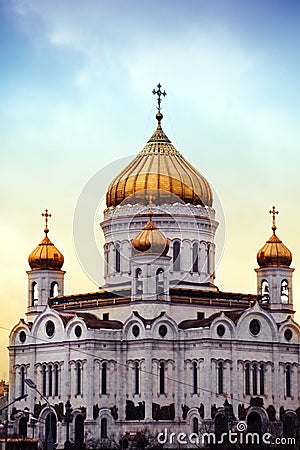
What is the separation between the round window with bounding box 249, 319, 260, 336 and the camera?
11781 centimetres

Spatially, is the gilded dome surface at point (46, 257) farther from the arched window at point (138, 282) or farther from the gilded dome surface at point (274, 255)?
the gilded dome surface at point (274, 255)

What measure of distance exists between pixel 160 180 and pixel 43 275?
11.3m

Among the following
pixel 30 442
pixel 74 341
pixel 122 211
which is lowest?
pixel 30 442

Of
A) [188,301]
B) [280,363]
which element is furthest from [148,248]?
[280,363]

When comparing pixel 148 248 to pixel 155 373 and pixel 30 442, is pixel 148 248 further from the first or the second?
pixel 30 442

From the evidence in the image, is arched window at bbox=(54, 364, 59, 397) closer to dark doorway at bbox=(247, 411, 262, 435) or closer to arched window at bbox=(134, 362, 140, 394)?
arched window at bbox=(134, 362, 140, 394)

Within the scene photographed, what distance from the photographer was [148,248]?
380 feet

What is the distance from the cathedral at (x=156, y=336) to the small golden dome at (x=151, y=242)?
0.31 feet

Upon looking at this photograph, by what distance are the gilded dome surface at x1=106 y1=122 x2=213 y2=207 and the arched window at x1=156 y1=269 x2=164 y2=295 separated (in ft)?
27.3

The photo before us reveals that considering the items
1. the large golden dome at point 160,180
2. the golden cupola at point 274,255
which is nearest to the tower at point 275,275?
the golden cupola at point 274,255

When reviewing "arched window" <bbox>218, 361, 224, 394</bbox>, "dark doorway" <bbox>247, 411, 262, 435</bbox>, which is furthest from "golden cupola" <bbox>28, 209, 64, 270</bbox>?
"dark doorway" <bbox>247, 411, 262, 435</bbox>

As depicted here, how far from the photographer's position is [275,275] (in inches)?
4796

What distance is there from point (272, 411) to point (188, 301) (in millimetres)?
9668
